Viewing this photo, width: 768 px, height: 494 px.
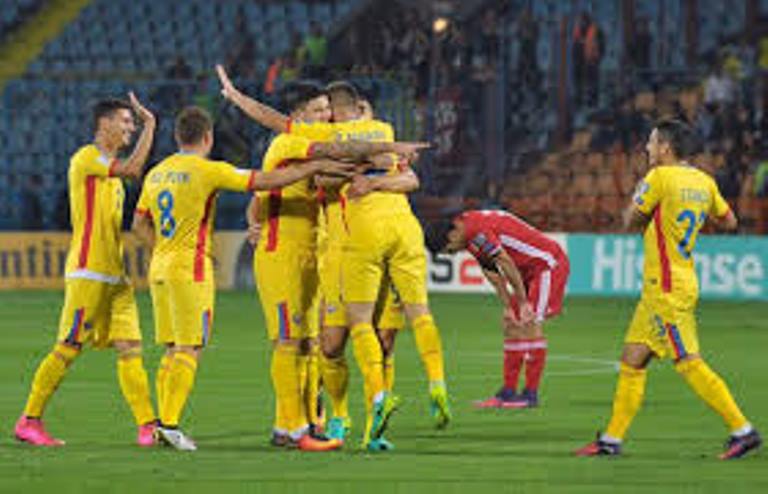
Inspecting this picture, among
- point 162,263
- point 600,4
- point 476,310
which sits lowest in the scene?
point 476,310

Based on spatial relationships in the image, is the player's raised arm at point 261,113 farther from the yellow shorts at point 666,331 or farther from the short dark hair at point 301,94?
the yellow shorts at point 666,331

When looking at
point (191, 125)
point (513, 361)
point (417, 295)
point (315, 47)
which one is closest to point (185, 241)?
point (191, 125)

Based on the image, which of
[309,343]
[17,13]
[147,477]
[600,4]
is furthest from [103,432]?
[17,13]

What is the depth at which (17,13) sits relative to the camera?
36281 millimetres

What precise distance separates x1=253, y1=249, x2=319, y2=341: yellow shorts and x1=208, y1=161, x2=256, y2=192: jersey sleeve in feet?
1.66

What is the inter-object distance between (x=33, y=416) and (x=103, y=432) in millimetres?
715

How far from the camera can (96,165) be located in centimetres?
1160

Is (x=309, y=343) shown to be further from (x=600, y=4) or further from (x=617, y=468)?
(x=600, y=4)

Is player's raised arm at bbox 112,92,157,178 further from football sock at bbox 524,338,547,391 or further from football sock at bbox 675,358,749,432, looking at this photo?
football sock at bbox 524,338,547,391

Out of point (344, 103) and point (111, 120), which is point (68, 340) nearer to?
point (111, 120)

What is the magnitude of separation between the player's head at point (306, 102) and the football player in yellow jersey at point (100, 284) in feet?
2.98

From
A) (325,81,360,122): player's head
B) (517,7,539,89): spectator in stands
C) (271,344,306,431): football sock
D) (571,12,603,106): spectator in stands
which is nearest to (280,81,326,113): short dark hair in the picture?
(325,81,360,122): player's head

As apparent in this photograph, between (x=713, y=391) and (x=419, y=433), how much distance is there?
2213mm

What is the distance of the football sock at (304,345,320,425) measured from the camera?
38.4 feet
